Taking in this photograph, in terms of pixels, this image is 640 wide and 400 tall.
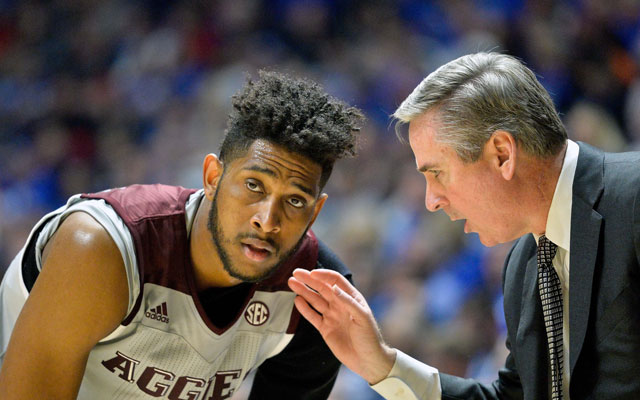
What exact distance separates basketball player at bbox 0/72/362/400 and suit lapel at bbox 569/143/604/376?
798 millimetres

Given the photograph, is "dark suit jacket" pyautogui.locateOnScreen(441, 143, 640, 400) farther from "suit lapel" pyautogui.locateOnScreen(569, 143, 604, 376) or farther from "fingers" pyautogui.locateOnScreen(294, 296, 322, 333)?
"fingers" pyautogui.locateOnScreen(294, 296, 322, 333)

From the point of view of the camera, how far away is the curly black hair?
2.39 metres

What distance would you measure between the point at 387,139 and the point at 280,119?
9.39 ft

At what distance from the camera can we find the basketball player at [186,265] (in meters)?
2.12

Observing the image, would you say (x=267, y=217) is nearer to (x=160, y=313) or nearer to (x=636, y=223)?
(x=160, y=313)

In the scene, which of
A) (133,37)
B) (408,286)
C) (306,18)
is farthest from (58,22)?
(408,286)

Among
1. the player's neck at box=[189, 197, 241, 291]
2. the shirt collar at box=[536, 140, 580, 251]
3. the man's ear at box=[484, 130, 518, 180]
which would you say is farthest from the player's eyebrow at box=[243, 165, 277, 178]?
the shirt collar at box=[536, 140, 580, 251]

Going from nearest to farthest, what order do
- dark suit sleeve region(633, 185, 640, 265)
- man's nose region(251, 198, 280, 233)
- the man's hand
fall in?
1. dark suit sleeve region(633, 185, 640, 265)
2. man's nose region(251, 198, 280, 233)
3. the man's hand

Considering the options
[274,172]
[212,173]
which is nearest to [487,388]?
[274,172]

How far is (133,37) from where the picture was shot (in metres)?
6.21

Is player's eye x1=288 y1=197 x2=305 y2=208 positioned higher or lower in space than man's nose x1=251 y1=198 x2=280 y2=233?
higher

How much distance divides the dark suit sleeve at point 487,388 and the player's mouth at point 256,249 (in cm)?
77

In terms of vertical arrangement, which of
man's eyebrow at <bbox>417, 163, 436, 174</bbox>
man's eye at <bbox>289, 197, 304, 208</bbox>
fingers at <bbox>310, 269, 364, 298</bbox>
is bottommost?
fingers at <bbox>310, 269, 364, 298</bbox>

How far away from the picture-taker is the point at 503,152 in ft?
7.35
